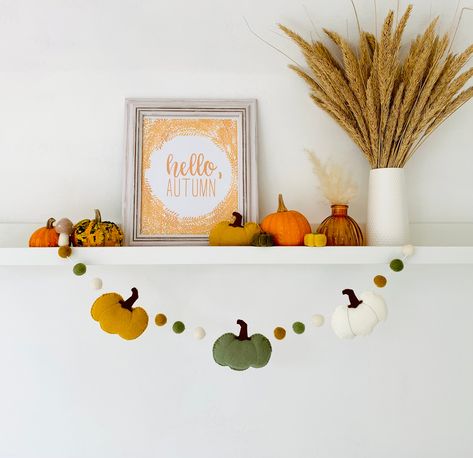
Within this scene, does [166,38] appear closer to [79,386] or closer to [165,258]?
[165,258]

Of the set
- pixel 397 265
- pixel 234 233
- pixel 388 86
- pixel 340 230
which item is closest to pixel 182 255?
pixel 234 233

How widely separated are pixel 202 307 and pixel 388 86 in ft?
2.36

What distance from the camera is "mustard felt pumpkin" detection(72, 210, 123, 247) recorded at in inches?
40.8

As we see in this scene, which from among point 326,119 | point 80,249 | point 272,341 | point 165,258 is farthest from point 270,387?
point 326,119

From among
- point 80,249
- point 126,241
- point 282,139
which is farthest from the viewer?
point 282,139

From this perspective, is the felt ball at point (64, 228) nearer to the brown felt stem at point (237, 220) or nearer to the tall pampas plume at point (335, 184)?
the brown felt stem at point (237, 220)

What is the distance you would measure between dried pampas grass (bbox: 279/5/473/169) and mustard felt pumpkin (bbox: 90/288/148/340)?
689 mm

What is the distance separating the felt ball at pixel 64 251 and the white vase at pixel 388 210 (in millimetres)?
714

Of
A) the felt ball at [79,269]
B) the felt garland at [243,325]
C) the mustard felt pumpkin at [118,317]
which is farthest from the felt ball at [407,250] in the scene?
the felt ball at [79,269]

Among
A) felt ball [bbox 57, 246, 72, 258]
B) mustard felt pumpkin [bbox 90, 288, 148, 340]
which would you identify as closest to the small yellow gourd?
mustard felt pumpkin [bbox 90, 288, 148, 340]

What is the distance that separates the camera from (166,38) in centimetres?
116

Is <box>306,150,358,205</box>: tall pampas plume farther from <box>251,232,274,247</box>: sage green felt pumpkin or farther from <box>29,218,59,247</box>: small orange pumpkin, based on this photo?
<box>29,218,59,247</box>: small orange pumpkin

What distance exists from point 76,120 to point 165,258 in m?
0.49

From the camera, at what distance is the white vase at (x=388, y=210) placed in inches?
43.3
